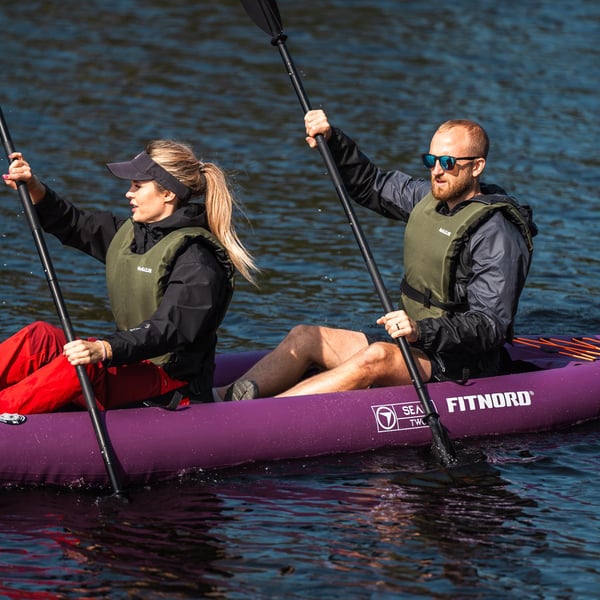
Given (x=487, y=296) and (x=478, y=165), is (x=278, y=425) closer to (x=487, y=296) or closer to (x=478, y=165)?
(x=487, y=296)

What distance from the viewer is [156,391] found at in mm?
5836

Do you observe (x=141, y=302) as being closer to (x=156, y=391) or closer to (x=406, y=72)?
(x=156, y=391)

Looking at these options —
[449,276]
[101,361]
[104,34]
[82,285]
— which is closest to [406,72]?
[104,34]

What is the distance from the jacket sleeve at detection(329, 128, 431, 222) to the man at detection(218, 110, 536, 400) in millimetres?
195

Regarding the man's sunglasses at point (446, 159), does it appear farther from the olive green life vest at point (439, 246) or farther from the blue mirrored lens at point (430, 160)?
the olive green life vest at point (439, 246)

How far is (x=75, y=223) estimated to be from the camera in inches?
247

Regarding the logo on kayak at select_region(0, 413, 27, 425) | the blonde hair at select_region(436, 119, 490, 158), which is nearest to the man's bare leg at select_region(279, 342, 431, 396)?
the blonde hair at select_region(436, 119, 490, 158)

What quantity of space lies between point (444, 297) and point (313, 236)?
169 inches

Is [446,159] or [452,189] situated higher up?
[446,159]

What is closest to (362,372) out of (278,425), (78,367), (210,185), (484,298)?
(278,425)

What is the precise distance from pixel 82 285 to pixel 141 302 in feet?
12.0

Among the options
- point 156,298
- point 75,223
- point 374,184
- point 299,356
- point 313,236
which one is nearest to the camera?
point 156,298

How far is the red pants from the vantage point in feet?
18.4

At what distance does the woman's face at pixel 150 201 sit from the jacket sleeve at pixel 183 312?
253 millimetres
